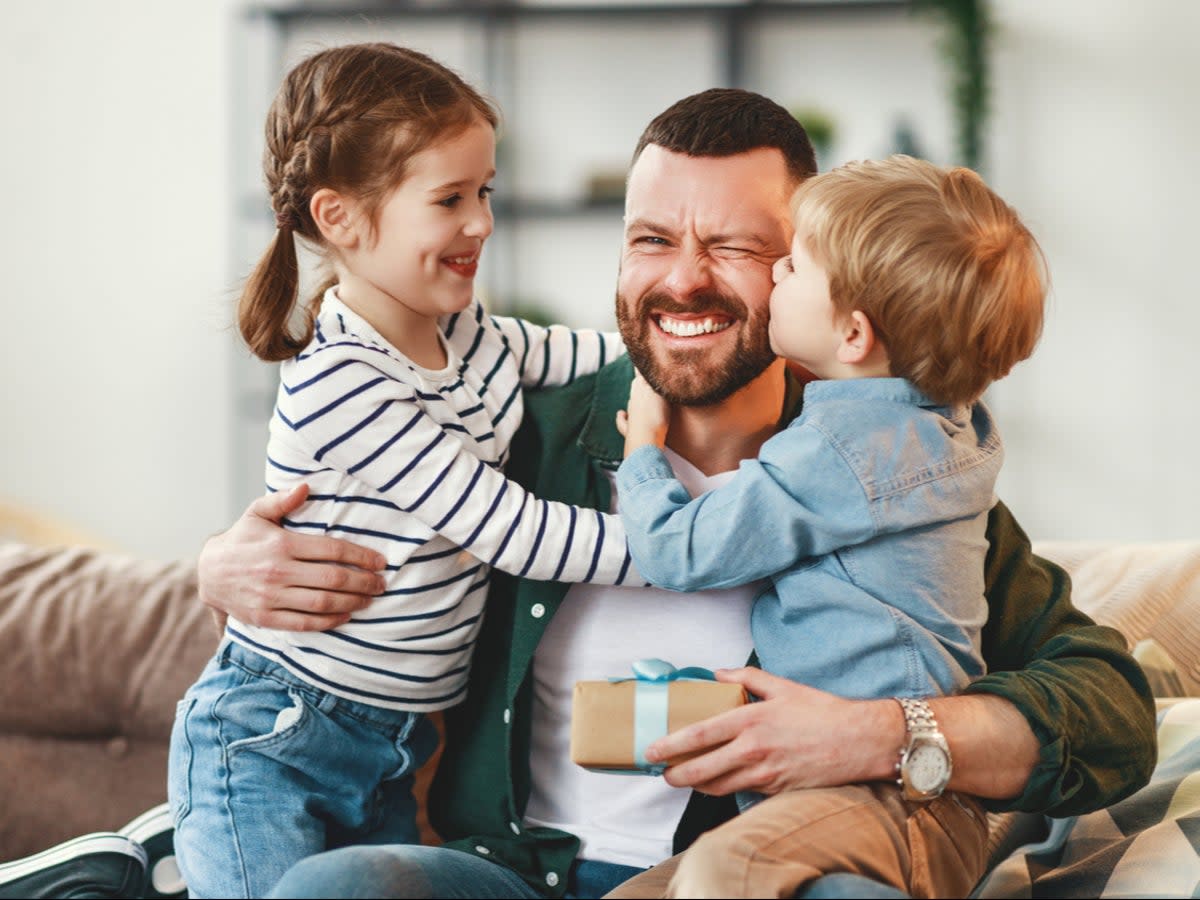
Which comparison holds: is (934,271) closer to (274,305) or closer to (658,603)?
(658,603)

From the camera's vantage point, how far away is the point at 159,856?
68.4 inches

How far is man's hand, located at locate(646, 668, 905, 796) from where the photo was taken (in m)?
1.29

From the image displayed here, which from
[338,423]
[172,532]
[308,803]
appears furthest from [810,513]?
[172,532]

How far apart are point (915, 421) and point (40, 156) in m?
4.85

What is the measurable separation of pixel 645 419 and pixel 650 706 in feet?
1.35

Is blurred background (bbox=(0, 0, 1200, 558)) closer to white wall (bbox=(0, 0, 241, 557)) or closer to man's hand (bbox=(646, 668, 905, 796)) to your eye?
white wall (bbox=(0, 0, 241, 557))

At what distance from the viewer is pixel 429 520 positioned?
1510 millimetres

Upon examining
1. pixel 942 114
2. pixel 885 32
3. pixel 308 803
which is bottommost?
pixel 308 803

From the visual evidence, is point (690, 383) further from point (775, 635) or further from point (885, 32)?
point (885, 32)

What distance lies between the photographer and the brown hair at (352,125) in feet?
5.14

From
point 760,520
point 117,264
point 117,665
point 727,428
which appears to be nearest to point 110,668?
point 117,665

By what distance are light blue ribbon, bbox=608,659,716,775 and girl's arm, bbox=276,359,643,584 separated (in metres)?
0.22

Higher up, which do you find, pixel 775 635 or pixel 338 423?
pixel 338 423

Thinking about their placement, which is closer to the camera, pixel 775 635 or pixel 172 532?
pixel 775 635
